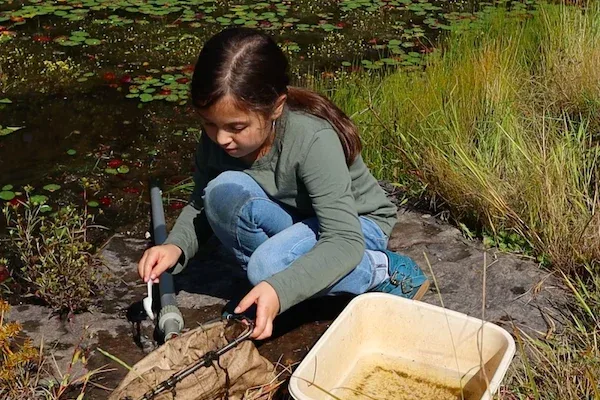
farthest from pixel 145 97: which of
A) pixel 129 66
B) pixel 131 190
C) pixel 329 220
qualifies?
pixel 329 220

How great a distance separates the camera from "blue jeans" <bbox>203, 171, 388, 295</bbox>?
2.49 m

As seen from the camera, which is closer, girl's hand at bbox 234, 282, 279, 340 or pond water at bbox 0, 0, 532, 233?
girl's hand at bbox 234, 282, 279, 340

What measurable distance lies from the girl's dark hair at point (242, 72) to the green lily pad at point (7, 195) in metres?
1.60

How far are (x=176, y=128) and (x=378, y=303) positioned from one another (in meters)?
2.17

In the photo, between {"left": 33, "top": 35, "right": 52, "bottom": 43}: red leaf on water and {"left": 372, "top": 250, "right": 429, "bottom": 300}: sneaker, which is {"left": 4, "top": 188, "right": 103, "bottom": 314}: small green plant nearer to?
{"left": 372, "top": 250, "right": 429, "bottom": 300}: sneaker

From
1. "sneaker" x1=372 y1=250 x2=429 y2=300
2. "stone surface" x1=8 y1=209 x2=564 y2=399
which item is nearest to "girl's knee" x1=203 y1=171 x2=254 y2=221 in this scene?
"stone surface" x1=8 y1=209 x2=564 y2=399

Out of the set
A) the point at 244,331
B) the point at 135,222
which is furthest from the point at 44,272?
the point at 244,331

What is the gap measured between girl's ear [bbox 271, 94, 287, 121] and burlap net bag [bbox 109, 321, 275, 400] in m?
0.63

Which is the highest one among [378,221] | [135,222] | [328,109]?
[328,109]

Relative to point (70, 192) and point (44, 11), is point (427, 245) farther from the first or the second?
point (44, 11)

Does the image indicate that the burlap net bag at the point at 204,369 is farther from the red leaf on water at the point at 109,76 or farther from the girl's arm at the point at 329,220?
the red leaf on water at the point at 109,76

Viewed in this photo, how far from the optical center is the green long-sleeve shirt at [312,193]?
2293 mm

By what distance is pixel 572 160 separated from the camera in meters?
3.05

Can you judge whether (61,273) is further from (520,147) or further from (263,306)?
(520,147)
